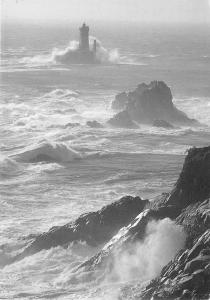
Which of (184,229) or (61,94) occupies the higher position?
(184,229)

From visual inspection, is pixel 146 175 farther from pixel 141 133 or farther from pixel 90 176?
pixel 141 133

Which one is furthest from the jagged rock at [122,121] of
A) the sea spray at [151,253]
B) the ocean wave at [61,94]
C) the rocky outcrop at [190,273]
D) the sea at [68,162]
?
the rocky outcrop at [190,273]

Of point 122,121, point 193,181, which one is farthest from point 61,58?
point 193,181

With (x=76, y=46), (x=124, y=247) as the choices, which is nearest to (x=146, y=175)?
(x=124, y=247)

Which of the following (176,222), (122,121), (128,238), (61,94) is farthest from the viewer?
(61,94)

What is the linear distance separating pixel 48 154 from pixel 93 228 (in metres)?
26.5

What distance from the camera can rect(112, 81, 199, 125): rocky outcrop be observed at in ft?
282

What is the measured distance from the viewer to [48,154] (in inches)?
2611

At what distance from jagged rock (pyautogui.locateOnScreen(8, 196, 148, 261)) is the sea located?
0.55 meters

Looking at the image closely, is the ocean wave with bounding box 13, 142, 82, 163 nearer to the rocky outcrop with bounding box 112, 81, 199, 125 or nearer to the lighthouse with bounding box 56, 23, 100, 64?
the rocky outcrop with bounding box 112, 81, 199, 125

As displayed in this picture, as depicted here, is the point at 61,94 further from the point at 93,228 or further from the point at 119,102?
the point at 93,228

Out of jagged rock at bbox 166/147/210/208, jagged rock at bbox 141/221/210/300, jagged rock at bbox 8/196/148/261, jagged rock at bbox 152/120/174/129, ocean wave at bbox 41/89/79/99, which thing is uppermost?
jagged rock at bbox 166/147/210/208

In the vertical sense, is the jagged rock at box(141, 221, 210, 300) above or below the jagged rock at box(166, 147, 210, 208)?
below

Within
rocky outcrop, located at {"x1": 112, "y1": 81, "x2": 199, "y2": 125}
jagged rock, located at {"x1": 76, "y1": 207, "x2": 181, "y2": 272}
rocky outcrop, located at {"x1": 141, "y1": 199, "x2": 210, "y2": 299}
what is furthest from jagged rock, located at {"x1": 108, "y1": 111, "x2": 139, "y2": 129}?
rocky outcrop, located at {"x1": 141, "y1": 199, "x2": 210, "y2": 299}
